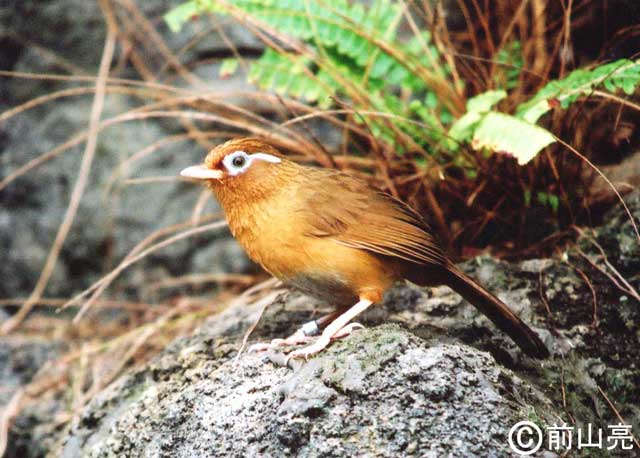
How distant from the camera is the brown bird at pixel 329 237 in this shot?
286cm

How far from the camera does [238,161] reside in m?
3.08

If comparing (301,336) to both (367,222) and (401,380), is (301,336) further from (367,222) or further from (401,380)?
(401,380)

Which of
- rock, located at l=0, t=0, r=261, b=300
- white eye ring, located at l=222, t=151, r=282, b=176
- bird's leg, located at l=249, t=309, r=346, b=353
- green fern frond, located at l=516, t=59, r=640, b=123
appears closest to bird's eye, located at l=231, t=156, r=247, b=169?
white eye ring, located at l=222, t=151, r=282, b=176

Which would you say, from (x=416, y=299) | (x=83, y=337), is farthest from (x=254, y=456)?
(x=83, y=337)

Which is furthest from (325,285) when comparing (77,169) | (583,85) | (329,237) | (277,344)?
(77,169)

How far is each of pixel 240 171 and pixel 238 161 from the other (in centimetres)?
4

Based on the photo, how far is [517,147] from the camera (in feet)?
9.58

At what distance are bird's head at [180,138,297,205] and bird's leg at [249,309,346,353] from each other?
1.92 ft

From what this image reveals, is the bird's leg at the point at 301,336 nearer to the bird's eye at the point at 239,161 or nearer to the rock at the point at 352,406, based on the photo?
the rock at the point at 352,406

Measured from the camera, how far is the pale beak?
3.01m

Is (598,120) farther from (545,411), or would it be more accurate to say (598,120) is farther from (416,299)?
(545,411)

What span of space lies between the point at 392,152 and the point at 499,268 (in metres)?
1.02

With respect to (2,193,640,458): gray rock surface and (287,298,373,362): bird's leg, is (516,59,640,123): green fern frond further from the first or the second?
(287,298,373,362): bird's leg

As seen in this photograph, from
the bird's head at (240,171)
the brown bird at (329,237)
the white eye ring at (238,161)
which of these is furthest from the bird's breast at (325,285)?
the white eye ring at (238,161)
